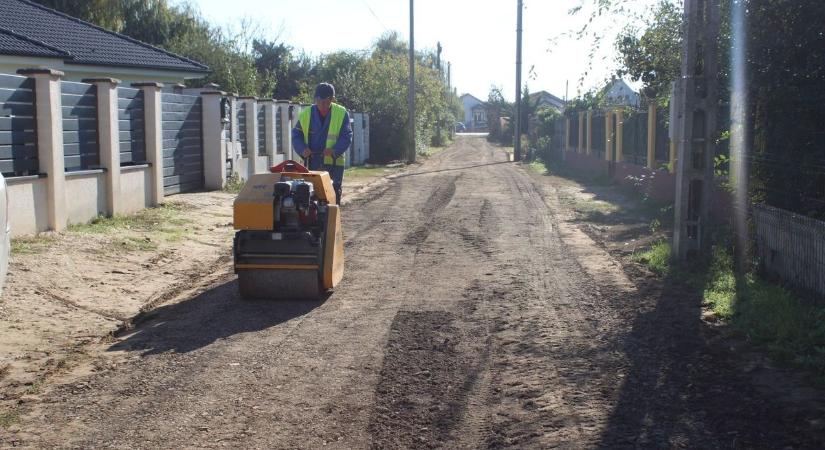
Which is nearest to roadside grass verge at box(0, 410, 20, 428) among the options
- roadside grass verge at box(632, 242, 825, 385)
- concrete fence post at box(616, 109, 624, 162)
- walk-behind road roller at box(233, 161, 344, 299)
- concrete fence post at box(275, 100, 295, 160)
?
walk-behind road roller at box(233, 161, 344, 299)

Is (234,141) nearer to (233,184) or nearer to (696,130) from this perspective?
(233,184)

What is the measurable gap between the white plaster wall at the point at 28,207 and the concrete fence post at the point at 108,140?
6.47ft

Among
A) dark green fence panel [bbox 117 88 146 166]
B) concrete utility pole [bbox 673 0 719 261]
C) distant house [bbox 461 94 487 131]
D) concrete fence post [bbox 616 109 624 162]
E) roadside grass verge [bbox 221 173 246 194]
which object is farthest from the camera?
distant house [bbox 461 94 487 131]

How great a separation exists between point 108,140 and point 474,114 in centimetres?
13517

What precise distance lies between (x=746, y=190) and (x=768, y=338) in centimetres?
397

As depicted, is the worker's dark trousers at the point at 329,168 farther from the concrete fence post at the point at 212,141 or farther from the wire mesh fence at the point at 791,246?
the concrete fence post at the point at 212,141

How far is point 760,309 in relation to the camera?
23.4 ft

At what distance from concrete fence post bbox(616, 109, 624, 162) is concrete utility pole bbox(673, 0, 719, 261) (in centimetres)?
1189

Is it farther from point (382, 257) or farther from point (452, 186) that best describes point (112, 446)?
point (452, 186)

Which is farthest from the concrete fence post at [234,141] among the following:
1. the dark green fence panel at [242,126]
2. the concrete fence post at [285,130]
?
the concrete fence post at [285,130]

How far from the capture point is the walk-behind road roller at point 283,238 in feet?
24.7

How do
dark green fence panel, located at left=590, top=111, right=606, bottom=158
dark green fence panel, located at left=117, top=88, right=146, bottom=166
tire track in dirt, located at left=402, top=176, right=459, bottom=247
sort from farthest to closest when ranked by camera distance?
dark green fence panel, located at left=590, top=111, right=606, bottom=158 → dark green fence panel, located at left=117, top=88, right=146, bottom=166 → tire track in dirt, located at left=402, top=176, right=459, bottom=247

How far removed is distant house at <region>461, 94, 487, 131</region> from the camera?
449 feet

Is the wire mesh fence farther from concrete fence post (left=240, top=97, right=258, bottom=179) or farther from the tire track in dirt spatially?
concrete fence post (left=240, top=97, right=258, bottom=179)
